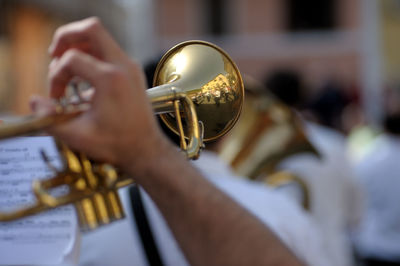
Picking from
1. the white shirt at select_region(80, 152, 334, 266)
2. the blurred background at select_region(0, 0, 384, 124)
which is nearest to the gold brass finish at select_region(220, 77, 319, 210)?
the white shirt at select_region(80, 152, 334, 266)

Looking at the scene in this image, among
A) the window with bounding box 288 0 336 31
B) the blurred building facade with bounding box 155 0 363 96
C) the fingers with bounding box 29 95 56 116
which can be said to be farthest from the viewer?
the window with bounding box 288 0 336 31

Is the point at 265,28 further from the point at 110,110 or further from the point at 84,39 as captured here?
the point at 110,110

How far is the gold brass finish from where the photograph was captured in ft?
8.52

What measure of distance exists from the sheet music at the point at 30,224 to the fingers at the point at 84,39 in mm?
165

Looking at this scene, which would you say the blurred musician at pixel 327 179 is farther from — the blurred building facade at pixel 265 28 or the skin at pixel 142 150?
the blurred building facade at pixel 265 28

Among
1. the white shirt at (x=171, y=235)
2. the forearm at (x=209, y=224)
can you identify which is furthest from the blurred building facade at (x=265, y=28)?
the forearm at (x=209, y=224)

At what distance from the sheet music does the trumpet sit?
0.07ft

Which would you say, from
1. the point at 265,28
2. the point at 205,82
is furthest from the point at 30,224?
the point at 265,28

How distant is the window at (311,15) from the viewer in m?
15.7

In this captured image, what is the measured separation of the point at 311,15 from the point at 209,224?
15.5m

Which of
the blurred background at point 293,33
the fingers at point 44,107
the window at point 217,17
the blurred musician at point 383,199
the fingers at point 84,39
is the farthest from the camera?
the window at point 217,17

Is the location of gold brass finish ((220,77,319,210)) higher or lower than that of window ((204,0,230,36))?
higher

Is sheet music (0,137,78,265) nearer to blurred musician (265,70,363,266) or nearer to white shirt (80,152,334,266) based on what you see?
white shirt (80,152,334,266)

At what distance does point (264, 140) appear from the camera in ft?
8.84
